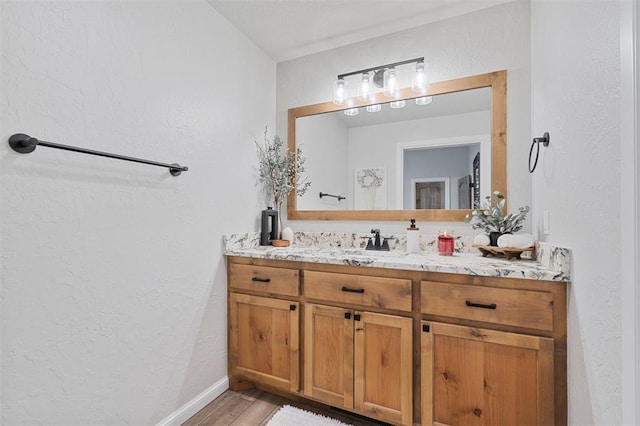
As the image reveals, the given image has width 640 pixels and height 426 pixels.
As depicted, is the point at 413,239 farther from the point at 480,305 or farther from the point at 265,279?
the point at 265,279

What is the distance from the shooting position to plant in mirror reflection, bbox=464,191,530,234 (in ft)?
5.32

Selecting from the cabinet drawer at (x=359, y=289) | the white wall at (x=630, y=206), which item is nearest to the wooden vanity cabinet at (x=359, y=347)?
the cabinet drawer at (x=359, y=289)

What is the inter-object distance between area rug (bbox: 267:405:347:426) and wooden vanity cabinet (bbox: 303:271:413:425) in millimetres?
123

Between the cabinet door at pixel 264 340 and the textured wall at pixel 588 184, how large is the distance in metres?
1.25

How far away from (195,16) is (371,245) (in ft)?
5.76

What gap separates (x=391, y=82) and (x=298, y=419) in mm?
2134

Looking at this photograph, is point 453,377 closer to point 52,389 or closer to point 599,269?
point 599,269

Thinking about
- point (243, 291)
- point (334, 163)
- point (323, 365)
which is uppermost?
point (334, 163)

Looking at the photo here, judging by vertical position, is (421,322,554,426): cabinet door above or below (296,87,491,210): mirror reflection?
below

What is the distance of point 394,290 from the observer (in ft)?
4.77

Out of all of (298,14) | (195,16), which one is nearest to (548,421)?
(298,14)

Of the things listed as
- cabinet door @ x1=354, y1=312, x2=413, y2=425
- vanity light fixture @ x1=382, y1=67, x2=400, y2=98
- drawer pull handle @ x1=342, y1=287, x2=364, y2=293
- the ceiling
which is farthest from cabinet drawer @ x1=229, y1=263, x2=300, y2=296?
the ceiling

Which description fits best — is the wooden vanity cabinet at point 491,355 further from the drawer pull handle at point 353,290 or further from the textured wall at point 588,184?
the drawer pull handle at point 353,290

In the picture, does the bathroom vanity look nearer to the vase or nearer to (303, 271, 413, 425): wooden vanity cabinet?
(303, 271, 413, 425): wooden vanity cabinet
